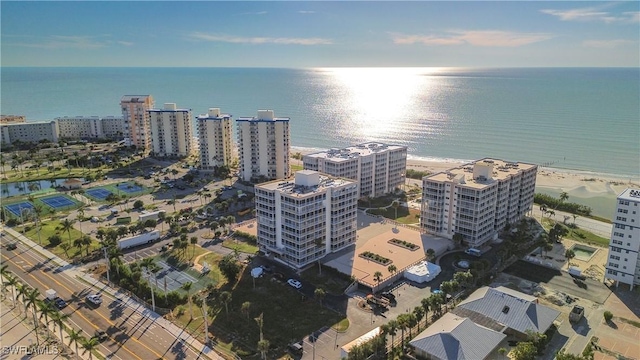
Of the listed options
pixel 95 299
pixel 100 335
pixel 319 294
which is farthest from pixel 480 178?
pixel 95 299

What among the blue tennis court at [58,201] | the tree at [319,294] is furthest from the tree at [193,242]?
the blue tennis court at [58,201]

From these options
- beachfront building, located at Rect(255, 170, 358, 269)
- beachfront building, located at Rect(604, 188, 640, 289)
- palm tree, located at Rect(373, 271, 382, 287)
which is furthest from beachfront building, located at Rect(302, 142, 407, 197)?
beachfront building, located at Rect(604, 188, 640, 289)

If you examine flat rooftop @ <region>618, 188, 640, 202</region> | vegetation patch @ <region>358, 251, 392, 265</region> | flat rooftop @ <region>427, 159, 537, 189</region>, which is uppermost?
flat rooftop @ <region>618, 188, 640, 202</region>

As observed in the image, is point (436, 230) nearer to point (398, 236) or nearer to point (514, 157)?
point (398, 236)

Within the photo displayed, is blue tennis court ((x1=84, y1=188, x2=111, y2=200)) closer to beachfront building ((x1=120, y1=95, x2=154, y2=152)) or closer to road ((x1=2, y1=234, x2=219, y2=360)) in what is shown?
road ((x1=2, y1=234, x2=219, y2=360))

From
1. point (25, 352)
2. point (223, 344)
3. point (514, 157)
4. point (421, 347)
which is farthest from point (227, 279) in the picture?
point (514, 157)

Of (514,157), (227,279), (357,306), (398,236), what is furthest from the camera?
(514,157)
